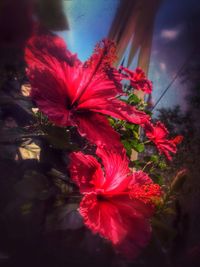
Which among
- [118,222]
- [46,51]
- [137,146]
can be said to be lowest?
[118,222]

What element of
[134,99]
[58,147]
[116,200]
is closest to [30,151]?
[58,147]

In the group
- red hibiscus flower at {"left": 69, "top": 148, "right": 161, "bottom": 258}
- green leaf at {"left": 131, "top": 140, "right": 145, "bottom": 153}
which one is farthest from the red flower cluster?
green leaf at {"left": 131, "top": 140, "right": 145, "bottom": 153}

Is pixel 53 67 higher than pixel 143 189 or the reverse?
higher

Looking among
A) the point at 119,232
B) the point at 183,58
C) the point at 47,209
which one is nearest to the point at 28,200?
the point at 47,209

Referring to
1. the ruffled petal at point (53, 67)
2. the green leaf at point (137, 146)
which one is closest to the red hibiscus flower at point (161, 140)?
the green leaf at point (137, 146)

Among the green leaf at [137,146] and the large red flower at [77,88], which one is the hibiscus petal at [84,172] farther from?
the green leaf at [137,146]

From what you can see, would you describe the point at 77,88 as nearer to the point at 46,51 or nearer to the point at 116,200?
the point at 46,51

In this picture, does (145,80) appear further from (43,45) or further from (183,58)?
(43,45)
